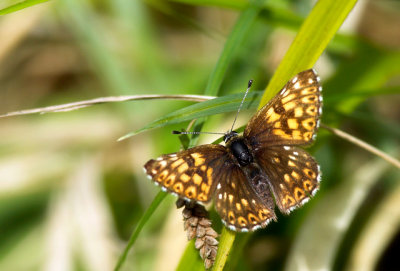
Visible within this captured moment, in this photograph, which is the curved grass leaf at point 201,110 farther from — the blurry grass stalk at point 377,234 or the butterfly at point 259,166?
the blurry grass stalk at point 377,234

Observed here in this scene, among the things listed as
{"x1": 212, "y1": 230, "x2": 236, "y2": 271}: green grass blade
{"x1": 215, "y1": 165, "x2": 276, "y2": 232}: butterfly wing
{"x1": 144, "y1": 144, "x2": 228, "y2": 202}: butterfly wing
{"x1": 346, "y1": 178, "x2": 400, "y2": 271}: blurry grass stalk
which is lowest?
{"x1": 346, "y1": 178, "x2": 400, "y2": 271}: blurry grass stalk

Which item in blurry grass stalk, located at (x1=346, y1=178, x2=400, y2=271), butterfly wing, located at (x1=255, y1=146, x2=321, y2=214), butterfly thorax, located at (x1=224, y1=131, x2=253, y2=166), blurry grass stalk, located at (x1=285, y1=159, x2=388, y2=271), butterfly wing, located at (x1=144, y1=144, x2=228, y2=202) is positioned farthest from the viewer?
blurry grass stalk, located at (x1=346, y1=178, x2=400, y2=271)

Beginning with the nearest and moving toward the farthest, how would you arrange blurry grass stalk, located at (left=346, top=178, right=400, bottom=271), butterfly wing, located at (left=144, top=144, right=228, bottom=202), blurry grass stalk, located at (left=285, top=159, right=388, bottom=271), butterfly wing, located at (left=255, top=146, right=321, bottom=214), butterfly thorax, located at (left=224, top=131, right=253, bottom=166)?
butterfly wing, located at (left=144, top=144, right=228, bottom=202) < butterfly wing, located at (left=255, top=146, right=321, bottom=214) < butterfly thorax, located at (left=224, top=131, right=253, bottom=166) < blurry grass stalk, located at (left=285, top=159, right=388, bottom=271) < blurry grass stalk, located at (left=346, top=178, right=400, bottom=271)

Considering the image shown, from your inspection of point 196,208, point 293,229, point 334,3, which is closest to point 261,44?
point 293,229

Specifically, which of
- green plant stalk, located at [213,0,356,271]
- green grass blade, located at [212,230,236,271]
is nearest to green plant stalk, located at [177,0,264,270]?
green grass blade, located at [212,230,236,271]

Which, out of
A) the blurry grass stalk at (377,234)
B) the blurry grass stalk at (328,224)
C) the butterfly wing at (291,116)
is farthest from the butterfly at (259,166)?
the blurry grass stalk at (377,234)

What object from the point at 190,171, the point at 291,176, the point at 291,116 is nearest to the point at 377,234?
the point at 291,176

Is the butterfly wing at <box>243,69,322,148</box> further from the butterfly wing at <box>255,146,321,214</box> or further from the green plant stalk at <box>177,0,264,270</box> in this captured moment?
the green plant stalk at <box>177,0,264,270</box>
